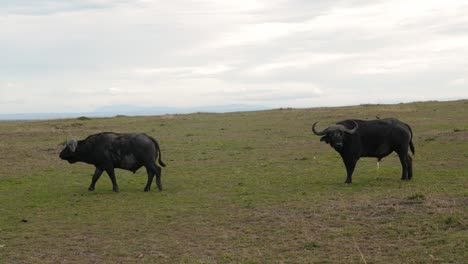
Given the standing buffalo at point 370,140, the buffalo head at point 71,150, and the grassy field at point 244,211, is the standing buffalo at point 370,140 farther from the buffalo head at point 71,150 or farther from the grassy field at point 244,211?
the buffalo head at point 71,150

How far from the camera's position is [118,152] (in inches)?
597

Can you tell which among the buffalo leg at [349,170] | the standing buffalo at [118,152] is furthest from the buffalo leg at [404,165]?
the standing buffalo at [118,152]

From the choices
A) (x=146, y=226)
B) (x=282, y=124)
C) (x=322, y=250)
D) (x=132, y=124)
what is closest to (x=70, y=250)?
(x=146, y=226)

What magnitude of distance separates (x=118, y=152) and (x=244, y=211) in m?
4.87

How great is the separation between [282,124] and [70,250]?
94.3 ft

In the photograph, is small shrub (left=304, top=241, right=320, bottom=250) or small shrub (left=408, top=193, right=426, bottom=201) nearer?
small shrub (left=304, top=241, right=320, bottom=250)

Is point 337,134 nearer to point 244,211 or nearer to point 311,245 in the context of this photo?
point 244,211

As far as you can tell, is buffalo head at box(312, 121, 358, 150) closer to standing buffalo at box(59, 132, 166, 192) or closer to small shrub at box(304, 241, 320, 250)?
standing buffalo at box(59, 132, 166, 192)

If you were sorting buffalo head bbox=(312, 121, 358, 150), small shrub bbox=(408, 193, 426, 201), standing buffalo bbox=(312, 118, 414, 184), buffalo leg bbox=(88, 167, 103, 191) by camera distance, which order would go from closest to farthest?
small shrub bbox=(408, 193, 426, 201), buffalo head bbox=(312, 121, 358, 150), standing buffalo bbox=(312, 118, 414, 184), buffalo leg bbox=(88, 167, 103, 191)

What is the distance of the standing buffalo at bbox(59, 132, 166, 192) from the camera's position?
15.0 meters

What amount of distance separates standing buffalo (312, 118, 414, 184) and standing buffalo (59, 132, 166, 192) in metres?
4.43

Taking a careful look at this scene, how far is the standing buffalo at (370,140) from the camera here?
15.0 meters

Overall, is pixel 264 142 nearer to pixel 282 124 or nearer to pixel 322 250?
pixel 282 124

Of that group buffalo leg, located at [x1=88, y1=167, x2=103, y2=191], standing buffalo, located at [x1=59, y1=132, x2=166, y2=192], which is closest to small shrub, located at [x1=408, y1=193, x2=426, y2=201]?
standing buffalo, located at [x1=59, y1=132, x2=166, y2=192]
